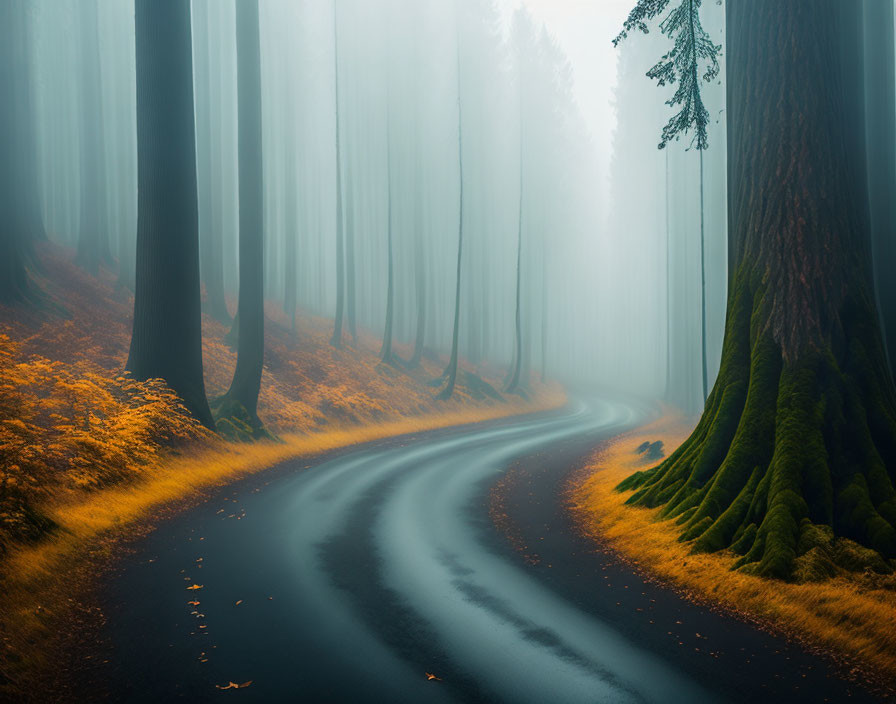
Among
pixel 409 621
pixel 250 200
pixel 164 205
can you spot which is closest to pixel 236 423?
pixel 164 205

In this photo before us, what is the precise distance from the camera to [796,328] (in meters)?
7.41

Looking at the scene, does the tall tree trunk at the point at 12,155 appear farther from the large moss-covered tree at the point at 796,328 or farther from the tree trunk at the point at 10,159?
the large moss-covered tree at the point at 796,328

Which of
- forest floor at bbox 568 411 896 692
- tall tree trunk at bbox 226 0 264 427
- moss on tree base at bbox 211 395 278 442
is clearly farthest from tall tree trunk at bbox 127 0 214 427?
forest floor at bbox 568 411 896 692

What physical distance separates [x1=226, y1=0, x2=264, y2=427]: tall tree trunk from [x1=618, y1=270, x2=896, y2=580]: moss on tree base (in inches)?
494

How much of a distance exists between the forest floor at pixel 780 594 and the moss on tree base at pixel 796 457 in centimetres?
18

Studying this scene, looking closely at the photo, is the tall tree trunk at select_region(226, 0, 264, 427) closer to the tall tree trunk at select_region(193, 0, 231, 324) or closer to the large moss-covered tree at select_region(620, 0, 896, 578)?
the tall tree trunk at select_region(193, 0, 231, 324)

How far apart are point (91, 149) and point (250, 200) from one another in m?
12.4

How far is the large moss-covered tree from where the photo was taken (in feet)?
21.1

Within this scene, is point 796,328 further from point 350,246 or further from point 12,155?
point 350,246

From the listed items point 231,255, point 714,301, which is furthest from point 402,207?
point 714,301

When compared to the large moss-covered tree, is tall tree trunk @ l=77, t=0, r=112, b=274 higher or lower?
higher

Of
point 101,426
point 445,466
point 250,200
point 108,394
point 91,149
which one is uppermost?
point 91,149

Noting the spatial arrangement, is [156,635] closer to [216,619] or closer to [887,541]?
[216,619]

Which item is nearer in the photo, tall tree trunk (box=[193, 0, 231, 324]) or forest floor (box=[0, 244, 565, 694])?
forest floor (box=[0, 244, 565, 694])
